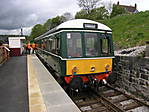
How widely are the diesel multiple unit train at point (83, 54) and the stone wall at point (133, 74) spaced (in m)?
1.08

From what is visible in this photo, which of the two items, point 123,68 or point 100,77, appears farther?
A: point 123,68

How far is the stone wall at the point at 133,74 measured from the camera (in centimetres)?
619

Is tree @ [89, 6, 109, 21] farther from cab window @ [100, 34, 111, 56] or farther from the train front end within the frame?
the train front end

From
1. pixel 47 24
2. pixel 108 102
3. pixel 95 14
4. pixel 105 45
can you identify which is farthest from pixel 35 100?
pixel 47 24

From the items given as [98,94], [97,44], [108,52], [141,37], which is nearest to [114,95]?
[98,94]

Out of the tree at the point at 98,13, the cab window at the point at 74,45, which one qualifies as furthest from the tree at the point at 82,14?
the cab window at the point at 74,45

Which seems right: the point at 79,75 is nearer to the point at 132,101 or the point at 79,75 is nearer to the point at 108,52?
the point at 108,52

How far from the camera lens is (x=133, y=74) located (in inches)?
276

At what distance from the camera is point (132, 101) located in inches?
240

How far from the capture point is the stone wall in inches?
244

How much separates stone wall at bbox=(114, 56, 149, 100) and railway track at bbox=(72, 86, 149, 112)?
23.6 inches

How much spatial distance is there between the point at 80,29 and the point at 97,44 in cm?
93

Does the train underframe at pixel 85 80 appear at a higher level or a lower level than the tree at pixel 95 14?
lower

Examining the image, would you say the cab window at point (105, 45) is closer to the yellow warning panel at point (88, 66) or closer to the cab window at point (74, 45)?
the yellow warning panel at point (88, 66)
